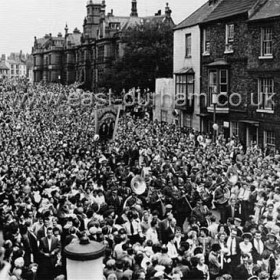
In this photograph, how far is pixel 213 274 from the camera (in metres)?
10.1

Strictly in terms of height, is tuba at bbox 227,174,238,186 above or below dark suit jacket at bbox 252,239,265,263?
above

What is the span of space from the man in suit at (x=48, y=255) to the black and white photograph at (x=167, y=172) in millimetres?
22

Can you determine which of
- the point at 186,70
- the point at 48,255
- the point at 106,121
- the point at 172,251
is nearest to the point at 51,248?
the point at 48,255

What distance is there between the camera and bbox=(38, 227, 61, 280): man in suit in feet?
36.0

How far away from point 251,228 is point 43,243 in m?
4.27

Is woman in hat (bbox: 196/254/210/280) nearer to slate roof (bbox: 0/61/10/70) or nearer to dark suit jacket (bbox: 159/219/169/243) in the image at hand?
dark suit jacket (bbox: 159/219/169/243)

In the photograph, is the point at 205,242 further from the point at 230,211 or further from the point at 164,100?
the point at 164,100

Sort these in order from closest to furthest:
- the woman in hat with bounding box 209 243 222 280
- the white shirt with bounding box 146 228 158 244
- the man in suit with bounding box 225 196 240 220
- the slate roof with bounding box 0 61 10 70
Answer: the woman in hat with bounding box 209 243 222 280, the white shirt with bounding box 146 228 158 244, the man in suit with bounding box 225 196 240 220, the slate roof with bounding box 0 61 10 70

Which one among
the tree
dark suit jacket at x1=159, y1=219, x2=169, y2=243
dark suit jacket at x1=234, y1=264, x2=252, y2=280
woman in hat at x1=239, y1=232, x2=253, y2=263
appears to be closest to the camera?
dark suit jacket at x1=234, y1=264, x2=252, y2=280

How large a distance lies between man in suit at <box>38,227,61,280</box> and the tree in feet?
148

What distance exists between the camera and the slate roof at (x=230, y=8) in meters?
30.8

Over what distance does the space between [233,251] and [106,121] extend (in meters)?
13.7

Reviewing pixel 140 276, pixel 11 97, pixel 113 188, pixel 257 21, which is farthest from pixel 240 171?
pixel 11 97

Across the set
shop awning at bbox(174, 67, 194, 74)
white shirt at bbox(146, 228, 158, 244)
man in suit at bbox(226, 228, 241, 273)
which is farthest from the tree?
man in suit at bbox(226, 228, 241, 273)
